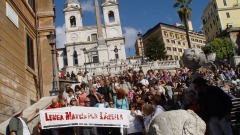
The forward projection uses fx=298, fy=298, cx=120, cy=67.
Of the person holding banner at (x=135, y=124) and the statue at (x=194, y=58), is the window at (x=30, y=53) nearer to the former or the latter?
the person holding banner at (x=135, y=124)

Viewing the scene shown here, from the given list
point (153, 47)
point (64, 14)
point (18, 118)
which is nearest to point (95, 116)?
point (18, 118)

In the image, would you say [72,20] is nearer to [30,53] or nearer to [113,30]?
[113,30]

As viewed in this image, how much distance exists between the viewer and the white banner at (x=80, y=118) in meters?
7.61

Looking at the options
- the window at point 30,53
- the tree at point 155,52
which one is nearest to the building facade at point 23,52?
the window at point 30,53

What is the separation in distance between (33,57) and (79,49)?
61250 millimetres

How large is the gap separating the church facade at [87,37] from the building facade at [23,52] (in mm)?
55446

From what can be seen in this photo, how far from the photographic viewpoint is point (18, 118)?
703 centimetres

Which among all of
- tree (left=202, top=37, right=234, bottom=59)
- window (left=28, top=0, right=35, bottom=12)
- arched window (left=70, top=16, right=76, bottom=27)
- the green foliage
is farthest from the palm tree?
arched window (left=70, top=16, right=76, bottom=27)

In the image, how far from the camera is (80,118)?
766 cm

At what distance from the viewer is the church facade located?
242ft

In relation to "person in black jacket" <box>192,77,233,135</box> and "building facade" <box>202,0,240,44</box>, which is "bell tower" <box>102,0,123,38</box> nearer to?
"building facade" <box>202,0,240,44</box>

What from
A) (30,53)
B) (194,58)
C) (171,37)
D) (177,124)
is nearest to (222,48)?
(171,37)

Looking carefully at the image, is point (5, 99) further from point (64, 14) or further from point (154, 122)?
point (64, 14)

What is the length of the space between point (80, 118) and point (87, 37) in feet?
238
